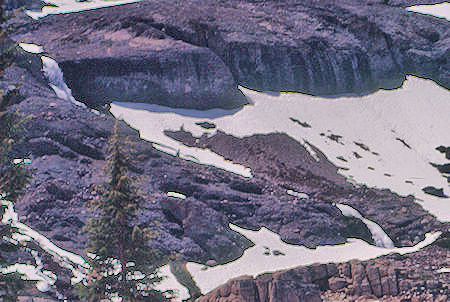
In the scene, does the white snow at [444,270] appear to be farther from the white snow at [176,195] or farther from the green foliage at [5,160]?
the green foliage at [5,160]


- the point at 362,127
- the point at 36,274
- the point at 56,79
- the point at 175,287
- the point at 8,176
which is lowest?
the point at 362,127

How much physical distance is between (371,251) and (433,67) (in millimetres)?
34267

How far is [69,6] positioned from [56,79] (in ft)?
82.4

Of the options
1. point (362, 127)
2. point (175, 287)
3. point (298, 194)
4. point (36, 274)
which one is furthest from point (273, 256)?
point (362, 127)

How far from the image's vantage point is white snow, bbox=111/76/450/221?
5034 cm

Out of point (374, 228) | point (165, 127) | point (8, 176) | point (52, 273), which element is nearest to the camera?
point (8, 176)

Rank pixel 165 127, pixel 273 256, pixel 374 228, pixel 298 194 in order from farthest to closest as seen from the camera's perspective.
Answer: pixel 165 127
pixel 298 194
pixel 374 228
pixel 273 256

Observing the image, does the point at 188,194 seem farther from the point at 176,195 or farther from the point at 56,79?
the point at 56,79

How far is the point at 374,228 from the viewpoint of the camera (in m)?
43.3

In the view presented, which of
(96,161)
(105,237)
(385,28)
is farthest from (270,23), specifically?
(105,237)

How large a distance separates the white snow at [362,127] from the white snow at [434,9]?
11.0 meters

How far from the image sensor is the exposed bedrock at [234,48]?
2256 inches

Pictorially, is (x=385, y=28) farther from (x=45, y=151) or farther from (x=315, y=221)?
(x=45, y=151)

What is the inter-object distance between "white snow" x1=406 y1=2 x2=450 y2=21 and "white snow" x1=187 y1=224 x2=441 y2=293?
38200 millimetres
